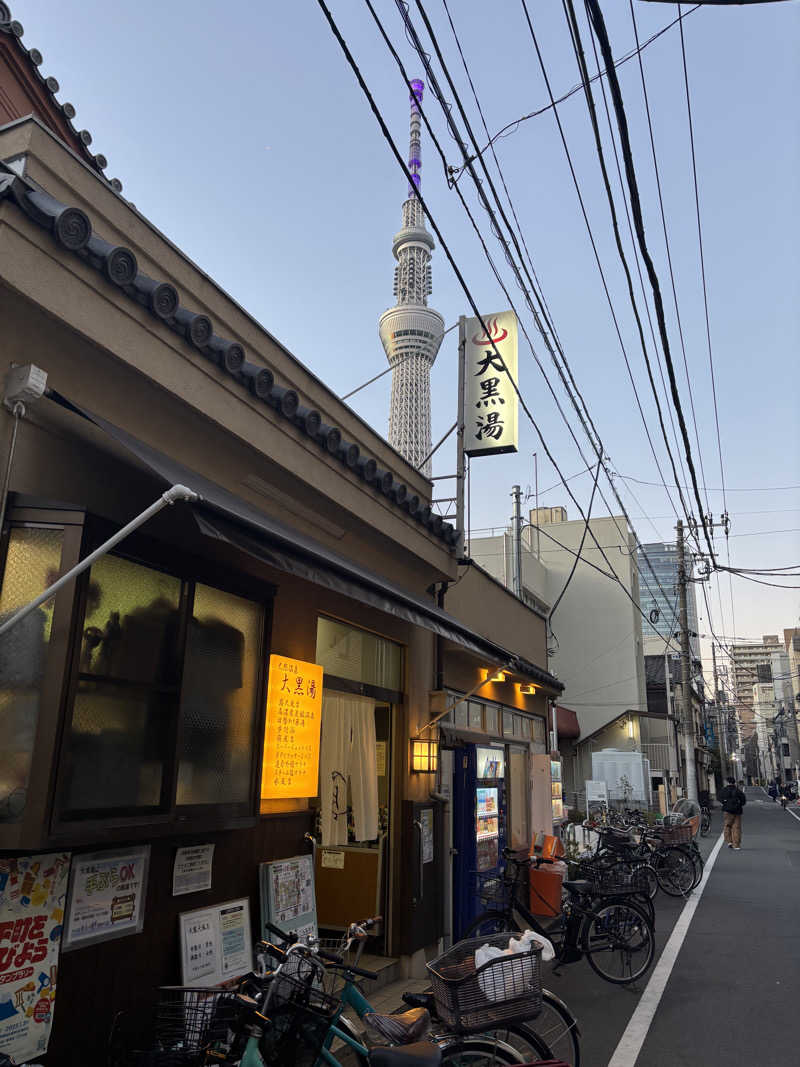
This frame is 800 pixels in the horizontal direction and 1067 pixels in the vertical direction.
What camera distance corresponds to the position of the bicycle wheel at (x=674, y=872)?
46.5ft

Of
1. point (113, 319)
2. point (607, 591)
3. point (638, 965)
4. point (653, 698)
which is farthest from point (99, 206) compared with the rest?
point (653, 698)

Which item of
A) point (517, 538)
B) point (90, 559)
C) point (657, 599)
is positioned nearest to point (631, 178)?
point (90, 559)

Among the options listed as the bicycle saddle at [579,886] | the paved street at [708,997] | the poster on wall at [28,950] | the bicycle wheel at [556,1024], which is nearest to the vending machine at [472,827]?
the paved street at [708,997]

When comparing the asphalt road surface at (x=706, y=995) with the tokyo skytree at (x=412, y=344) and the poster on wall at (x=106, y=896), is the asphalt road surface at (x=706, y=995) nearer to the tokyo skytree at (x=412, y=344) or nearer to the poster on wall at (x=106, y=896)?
the poster on wall at (x=106, y=896)

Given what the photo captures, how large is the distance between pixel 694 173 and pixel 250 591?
6261 millimetres

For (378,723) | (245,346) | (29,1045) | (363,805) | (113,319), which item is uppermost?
(245,346)

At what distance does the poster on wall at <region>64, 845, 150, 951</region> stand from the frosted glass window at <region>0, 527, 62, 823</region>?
3.03ft

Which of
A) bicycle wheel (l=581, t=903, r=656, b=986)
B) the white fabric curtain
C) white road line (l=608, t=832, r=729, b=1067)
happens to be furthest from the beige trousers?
the white fabric curtain

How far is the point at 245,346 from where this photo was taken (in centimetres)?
701

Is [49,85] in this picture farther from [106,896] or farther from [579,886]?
[579,886]

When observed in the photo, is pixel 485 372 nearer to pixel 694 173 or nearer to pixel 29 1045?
pixel 694 173

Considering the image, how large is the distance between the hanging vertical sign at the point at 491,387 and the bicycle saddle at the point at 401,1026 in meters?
8.23

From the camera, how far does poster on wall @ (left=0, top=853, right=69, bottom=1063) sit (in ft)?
13.2

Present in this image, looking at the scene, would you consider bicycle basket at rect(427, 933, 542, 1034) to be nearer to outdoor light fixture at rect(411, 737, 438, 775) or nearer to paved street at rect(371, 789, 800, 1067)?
paved street at rect(371, 789, 800, 1067)
